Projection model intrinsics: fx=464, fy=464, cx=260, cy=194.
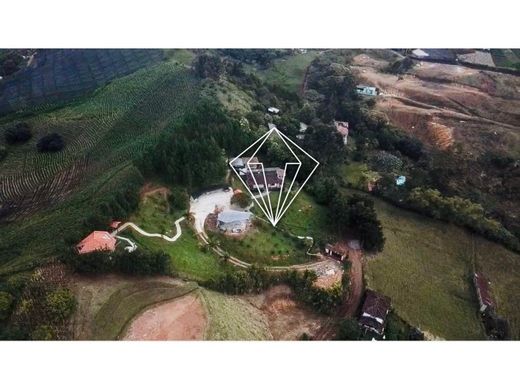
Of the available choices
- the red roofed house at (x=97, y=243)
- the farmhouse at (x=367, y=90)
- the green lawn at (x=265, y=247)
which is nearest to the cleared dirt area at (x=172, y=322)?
the red roofed house at (x=97, y=243)

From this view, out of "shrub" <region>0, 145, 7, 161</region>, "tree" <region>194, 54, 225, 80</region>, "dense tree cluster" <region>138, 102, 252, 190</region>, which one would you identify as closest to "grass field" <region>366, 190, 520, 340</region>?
"dense tree cluster" <region>138, 102, 252, 190</region>

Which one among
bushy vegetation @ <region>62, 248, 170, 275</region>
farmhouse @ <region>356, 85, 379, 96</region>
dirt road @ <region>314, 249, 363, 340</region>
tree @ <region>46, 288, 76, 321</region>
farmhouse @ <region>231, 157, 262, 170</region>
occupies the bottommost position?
dirt road @ <region>314, 249, 363, 340</region>

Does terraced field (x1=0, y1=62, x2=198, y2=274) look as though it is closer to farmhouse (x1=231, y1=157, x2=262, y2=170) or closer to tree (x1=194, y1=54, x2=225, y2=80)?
tree (x1=194, y1=54, x2=225, y2=80)

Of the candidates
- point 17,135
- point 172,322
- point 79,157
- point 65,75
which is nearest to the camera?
point 172,322

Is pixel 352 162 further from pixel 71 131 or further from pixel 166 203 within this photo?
pixel 71 131

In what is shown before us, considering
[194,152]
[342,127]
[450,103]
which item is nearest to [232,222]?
[194,152]

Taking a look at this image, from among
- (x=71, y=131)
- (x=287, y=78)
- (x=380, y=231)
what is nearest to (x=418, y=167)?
(x=380, y=231)
